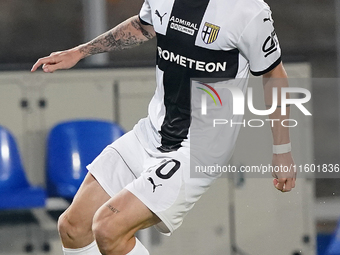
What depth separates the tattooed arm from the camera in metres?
2.93

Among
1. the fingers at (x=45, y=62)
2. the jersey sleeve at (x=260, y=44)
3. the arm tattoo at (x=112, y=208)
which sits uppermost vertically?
the jersey sleeve at (x=260, y=44)

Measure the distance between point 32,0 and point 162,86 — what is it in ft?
17.2

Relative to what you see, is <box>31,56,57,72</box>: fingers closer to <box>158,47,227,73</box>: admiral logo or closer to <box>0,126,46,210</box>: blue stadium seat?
<box>158,47,227,73</box>: admiral logo

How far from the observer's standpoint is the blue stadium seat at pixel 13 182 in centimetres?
Result: 381

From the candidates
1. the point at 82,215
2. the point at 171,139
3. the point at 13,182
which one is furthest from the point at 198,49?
the point at 13,182

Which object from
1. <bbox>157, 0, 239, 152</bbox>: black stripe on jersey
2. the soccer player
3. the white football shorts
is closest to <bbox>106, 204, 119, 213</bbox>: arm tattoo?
the soccer player

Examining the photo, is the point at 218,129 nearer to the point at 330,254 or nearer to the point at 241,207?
the point at 330,254

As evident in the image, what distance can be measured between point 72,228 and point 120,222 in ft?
1.29

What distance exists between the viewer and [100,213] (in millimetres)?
2389

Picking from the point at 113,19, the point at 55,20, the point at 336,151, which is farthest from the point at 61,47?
the point at 336,151

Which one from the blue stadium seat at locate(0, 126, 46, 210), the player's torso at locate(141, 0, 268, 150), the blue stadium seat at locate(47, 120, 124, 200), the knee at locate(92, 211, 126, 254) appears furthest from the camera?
the blue stadium seat at locate(47, 120, 124, 200)

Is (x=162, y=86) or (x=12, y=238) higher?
(x=162, y=86)

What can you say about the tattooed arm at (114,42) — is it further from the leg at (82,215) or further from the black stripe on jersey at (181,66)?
the leg at (82,215)

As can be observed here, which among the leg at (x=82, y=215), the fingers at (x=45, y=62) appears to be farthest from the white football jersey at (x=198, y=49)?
the fingers at (x=45, y=62)
